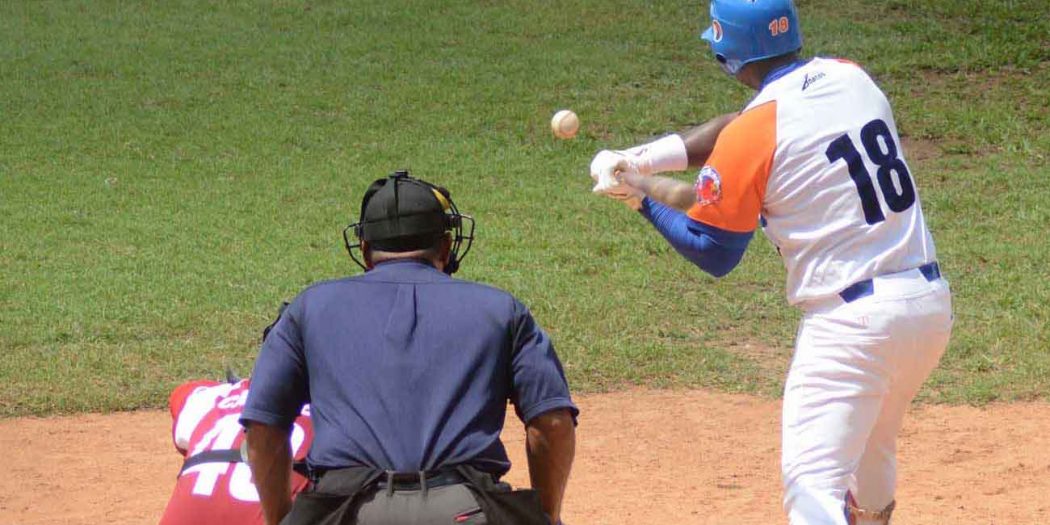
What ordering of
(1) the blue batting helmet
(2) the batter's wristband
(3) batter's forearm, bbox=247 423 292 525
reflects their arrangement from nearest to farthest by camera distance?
(3) batter's forearm, bbox=247 423 292 525 → (1) the blue batting helmet → (2) the batter's wristband

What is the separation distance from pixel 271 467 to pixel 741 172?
5.52ft

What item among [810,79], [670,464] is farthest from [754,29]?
[670,464]

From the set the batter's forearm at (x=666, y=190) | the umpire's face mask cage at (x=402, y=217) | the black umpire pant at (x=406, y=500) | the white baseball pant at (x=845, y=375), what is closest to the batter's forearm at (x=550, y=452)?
the black umpire pant at (x=406, y=500)

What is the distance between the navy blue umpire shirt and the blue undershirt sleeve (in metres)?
1.05

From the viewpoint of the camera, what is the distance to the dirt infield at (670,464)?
20.8 feet

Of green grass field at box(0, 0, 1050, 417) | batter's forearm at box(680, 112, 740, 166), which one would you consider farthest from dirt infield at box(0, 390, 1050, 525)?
batter's forearm at box(680, 112, 740, 166)

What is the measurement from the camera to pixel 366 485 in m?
3.21

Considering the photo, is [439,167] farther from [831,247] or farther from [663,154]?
[831,247]

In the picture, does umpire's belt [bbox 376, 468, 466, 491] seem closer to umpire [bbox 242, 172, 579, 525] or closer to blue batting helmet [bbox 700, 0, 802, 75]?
umpire [bbox 242, 172, 579, 525]

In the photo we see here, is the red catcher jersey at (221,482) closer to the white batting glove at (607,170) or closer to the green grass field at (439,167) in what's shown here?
the white batting glove at (607,170)

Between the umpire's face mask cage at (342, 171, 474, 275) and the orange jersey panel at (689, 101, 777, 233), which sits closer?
the umpire's face mask cage at (342, 171, 474, 275)

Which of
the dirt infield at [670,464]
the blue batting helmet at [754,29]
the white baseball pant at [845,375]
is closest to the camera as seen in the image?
the white baseball pant at [845,375]

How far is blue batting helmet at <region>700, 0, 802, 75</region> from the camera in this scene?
438 centimetres

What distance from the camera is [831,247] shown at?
421cm
